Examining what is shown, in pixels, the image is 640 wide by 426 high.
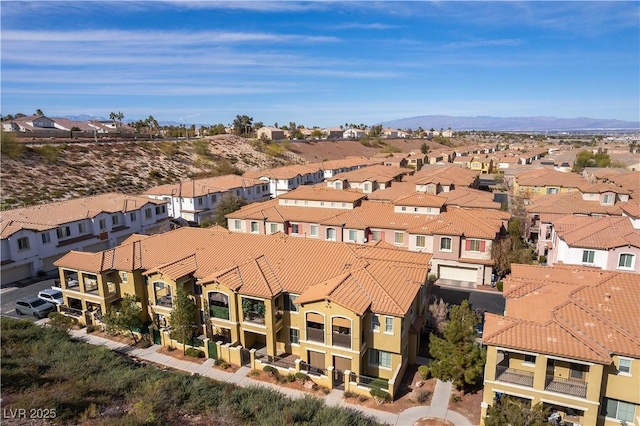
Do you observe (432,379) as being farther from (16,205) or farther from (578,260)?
(16,205)

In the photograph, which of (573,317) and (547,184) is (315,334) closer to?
(573,317)

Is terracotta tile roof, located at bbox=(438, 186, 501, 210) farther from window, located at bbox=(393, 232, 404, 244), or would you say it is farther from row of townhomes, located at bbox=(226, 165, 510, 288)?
window, located at bbox=(393, 232, 404, 244)

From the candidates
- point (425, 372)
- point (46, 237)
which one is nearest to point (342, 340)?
point (425, 372)

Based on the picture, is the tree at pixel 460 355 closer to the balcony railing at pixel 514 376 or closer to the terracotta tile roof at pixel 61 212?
the balcony railing at pixel 514 376

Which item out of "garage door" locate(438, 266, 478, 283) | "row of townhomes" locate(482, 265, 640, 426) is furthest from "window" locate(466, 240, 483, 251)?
"row of townhomes" locate(482, 265, 640, 426)

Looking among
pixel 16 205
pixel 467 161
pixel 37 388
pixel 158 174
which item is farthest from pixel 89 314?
pixel 467 161
